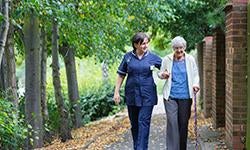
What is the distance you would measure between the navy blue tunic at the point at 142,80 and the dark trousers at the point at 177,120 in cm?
27

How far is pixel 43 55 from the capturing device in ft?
44.8

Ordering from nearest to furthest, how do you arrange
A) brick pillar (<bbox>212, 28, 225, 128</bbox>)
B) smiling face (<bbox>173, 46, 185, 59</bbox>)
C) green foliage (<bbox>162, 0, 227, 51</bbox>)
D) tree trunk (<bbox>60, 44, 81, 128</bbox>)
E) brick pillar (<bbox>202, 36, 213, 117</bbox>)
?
smiling face (<bbox>173, 46, 185, 59</bbox>) < brick pillar (<bbox>212, 28, 225, 128</bbox>) < brick pillar (<bbox>202, 36, 213, 117</bbox>) < green foliage (<bbox>162, 0, 227, 51</bbox>) < tree trunk (<bbox>60, 44, 81, 128</bbox>)

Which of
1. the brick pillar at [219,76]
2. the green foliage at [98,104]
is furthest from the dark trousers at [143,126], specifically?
the green foliage at [98,104]

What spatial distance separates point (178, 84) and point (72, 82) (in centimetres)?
831

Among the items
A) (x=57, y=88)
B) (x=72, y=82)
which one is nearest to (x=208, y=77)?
(x=57, y=88)

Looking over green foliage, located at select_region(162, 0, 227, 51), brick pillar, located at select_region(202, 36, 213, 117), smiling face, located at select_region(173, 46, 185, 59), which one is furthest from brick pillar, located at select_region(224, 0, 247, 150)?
green foliage, located at select_region(162, 0, 227, 51)

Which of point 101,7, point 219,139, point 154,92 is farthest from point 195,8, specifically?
point 154,92

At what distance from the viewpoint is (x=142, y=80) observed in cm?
751

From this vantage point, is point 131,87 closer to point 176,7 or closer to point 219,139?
point 219,139

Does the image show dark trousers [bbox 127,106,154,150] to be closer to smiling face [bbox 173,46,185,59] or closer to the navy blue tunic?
the navy blue tunic

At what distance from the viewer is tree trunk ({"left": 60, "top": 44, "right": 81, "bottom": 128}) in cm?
1490

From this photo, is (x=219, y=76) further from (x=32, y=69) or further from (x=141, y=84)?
(x=32, y=69)

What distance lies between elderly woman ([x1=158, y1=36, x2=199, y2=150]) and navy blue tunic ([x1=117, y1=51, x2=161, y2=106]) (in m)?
0.20

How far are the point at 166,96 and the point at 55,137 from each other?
7.15 meters
